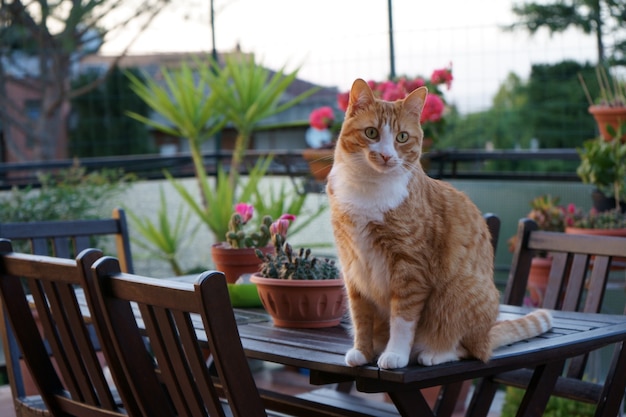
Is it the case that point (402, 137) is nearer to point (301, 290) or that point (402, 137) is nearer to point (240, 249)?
point (301, 290)

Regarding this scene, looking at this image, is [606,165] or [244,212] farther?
[606,165]

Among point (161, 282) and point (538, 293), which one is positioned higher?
point (161, 282)

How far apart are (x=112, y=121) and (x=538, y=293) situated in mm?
4325

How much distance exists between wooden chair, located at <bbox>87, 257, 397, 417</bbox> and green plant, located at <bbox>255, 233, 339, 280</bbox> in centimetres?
44

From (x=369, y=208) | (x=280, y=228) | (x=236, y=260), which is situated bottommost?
(x=236, y=260)

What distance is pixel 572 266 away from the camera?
263 cm

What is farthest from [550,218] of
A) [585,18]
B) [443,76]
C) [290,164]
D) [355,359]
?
[355,359]

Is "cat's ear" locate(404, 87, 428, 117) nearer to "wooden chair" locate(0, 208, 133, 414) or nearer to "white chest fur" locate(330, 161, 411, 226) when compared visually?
"white chest fur" locate(330, 161, 411, 226)

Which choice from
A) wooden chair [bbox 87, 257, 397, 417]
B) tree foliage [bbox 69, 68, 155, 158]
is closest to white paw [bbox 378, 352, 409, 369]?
wooden chair [bbox 87, 257, 397, 417]

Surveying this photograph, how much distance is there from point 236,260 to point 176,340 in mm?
878

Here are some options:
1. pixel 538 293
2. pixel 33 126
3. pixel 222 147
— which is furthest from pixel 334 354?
pixel 33 126

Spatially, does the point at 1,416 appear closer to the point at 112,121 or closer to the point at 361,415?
the point at 361,415

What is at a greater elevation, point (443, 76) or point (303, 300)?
point (443, 76)

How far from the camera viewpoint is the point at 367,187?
5.68ft
